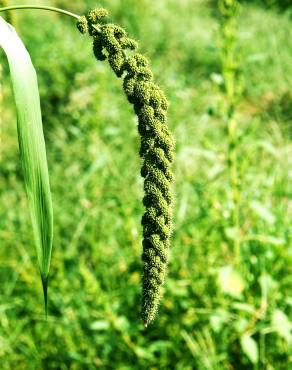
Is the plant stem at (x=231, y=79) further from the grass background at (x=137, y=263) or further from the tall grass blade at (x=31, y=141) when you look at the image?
the tall grass blade at (x=31, y=141)

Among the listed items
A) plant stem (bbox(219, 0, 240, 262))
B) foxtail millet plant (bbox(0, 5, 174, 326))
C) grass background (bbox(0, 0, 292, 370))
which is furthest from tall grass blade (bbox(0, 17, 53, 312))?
plant stem (bbox(219, 0, 240, 262))

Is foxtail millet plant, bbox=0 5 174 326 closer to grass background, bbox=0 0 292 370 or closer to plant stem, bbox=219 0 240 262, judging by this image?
grass background, bbox=0 0 292 370

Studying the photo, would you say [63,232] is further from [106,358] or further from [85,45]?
[85,45]

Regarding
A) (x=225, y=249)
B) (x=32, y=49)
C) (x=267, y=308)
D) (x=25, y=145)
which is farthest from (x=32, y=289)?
(x=32, y=49)

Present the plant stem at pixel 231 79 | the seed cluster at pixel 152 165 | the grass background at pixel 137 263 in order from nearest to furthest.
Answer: the seed cluster at pixel 152 165 < the plant stem at pixel 231 79 < the grass background at pixel 137 263

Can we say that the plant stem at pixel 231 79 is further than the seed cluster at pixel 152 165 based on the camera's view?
Yes

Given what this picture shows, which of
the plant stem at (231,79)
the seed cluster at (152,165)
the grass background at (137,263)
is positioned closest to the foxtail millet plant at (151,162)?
the seed cluster at (152,165)

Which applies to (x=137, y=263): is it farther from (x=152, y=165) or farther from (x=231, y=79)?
(x=152, y=165)
